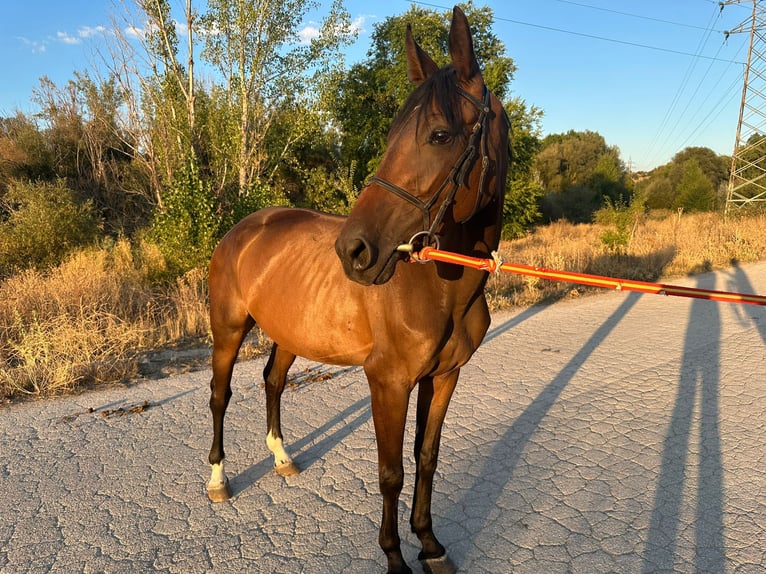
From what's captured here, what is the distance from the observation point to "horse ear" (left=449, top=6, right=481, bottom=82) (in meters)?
1.58

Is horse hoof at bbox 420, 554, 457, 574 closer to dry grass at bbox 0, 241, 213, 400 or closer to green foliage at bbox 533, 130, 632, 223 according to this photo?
dry grass at bbox 0, 241, 213, 400

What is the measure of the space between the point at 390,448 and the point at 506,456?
62.0 inches

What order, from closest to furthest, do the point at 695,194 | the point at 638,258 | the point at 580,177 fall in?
the point at 638,258 → the point at 695,194 → the point at 580,177

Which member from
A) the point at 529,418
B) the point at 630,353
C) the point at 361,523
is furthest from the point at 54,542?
the point at 630,353

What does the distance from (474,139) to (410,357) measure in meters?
0.90

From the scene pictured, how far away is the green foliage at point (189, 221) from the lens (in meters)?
8.54

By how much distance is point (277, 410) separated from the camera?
10.6 ft

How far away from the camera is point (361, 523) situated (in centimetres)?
252

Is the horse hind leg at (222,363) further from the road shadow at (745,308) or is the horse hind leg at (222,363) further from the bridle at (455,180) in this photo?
the road shadow at (745,308)

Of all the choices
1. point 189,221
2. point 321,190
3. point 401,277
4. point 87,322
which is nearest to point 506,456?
point 401,277

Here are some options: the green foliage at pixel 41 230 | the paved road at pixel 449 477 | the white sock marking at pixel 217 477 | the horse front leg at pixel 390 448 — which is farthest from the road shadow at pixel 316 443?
the green foliage at pixel 41 230

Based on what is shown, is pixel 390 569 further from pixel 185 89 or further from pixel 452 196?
pixel 185 89

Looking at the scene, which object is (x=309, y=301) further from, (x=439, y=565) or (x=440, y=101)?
(x=439, y=565)

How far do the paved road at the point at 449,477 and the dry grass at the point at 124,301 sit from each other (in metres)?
0.64
